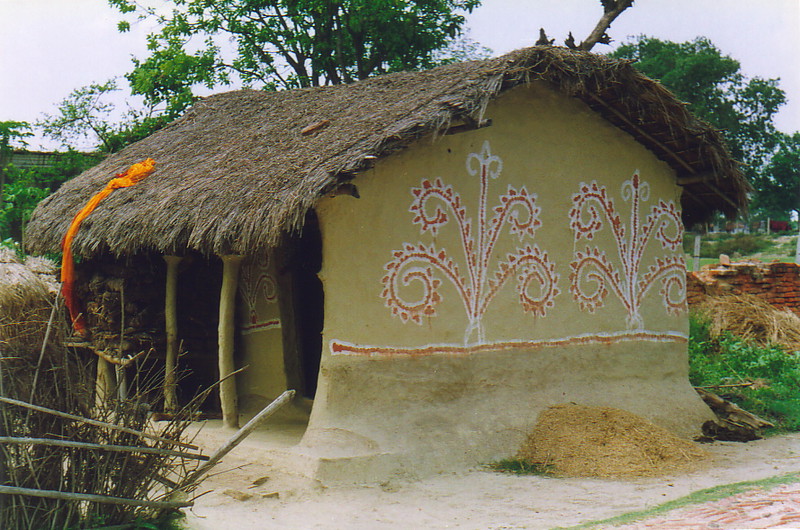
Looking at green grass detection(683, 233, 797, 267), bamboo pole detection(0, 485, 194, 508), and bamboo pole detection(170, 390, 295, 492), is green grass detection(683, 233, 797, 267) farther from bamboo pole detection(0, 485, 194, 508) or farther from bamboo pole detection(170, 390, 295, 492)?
bamboo pole detection(0, 485, 194, 508)

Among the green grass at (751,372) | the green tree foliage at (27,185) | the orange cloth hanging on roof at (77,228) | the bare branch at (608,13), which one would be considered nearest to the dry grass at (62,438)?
the orange cloth hanging on roof at (77,228)

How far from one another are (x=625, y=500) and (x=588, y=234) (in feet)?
9.17

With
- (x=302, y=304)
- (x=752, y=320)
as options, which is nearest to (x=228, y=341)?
(x=302, y=304)

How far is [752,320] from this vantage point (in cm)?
1206

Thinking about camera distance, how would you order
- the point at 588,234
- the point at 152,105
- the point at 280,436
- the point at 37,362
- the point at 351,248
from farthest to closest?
1. the point at 152,105
2. the point at 588,234
3. the point at 280,436
4. the point at 351,248
5. the point at 37,362

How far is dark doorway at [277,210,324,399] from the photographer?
7.84 meters

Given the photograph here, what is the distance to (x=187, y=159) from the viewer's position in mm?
8352

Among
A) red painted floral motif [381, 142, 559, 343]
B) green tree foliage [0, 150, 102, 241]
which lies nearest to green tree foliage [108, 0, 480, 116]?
green tree foliage [0, 150, 102, 241]

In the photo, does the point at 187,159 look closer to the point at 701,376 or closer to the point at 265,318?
the point at 265,318

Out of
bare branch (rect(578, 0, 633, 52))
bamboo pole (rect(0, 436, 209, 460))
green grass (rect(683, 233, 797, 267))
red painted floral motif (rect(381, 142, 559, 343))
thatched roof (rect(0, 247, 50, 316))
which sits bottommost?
bamboo pole (rect(0, 436, 209, 460))

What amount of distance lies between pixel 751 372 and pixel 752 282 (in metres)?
3.70

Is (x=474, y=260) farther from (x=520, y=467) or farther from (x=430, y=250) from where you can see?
(x=520, y=467)

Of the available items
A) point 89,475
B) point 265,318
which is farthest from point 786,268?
point 89,475

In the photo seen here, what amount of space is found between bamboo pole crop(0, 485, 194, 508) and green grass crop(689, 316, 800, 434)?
606 cm
